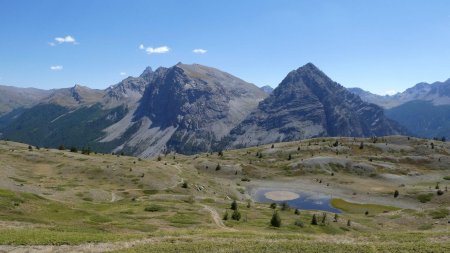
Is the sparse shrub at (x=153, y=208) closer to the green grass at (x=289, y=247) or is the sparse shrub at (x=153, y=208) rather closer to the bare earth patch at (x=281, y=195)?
the green grass at (x=289, y=247)

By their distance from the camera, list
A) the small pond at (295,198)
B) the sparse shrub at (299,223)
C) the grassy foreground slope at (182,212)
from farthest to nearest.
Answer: the small pond at (295,198), the sparse shrub at (299,223), the grassy foreground slope at (182,212)

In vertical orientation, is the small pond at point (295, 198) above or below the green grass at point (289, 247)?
below

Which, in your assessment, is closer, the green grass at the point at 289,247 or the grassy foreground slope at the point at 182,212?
the green grass at the point at 289,247

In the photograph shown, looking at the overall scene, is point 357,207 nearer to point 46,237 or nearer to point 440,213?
point 440,213

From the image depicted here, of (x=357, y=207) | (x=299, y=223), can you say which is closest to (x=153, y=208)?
(x=299, y=223)

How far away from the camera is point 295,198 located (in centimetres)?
15638

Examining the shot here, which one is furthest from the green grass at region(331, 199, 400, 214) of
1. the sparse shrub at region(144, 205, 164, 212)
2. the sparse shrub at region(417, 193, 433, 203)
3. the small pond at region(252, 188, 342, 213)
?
the sparse shrub at region(144, 205, 164, 212)

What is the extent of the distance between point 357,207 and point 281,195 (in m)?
32.0

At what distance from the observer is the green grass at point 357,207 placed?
135637 mm

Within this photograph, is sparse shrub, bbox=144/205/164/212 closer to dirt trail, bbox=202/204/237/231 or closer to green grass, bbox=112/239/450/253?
dirt trail, bbox=202/204/237/231

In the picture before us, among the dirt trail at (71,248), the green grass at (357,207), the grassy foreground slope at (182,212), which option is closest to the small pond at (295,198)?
the green grass at (357,207)

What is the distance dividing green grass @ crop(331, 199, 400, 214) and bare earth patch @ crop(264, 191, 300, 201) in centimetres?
1616

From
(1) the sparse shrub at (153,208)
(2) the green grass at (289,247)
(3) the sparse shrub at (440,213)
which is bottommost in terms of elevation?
(1) the sparse shrub at (153,208)

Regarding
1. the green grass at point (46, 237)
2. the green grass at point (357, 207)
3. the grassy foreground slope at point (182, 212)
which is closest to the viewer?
the green grass at point (46, 237)
